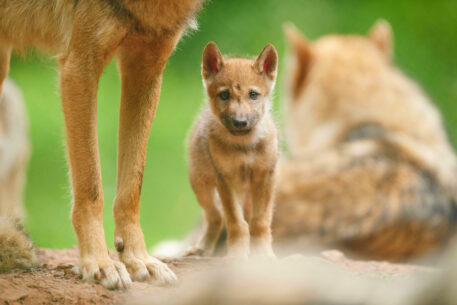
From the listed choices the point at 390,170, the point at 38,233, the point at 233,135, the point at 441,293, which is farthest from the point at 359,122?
the point at 441,293

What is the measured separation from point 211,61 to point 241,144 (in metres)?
0.58

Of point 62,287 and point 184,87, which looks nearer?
point 62,287

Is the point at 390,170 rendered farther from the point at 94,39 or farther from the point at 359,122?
the point at 94,39

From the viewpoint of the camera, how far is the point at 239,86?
4676 millimetres

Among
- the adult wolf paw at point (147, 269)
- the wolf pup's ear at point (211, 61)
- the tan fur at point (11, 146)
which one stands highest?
the tan fur at point (11, 146)

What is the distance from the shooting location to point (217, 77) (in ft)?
15.6

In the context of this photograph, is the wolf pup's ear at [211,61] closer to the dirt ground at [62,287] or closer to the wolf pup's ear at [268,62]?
the wolf pup's ear at [268,62]

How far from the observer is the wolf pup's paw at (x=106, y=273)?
409 cm

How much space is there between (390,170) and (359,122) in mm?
1286

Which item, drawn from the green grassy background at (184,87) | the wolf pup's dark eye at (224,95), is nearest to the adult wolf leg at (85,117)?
the wolf pup's dark eye at (224,95)

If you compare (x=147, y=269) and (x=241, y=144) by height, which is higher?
(x=241, y=144)

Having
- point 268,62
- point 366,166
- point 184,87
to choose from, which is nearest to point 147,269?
point 268,62

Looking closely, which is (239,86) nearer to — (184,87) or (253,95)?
(253,95)

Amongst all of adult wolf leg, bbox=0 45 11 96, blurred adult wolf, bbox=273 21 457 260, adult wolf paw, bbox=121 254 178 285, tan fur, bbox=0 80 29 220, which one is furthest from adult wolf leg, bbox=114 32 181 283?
tan fur, bbox=0 80 29 220
